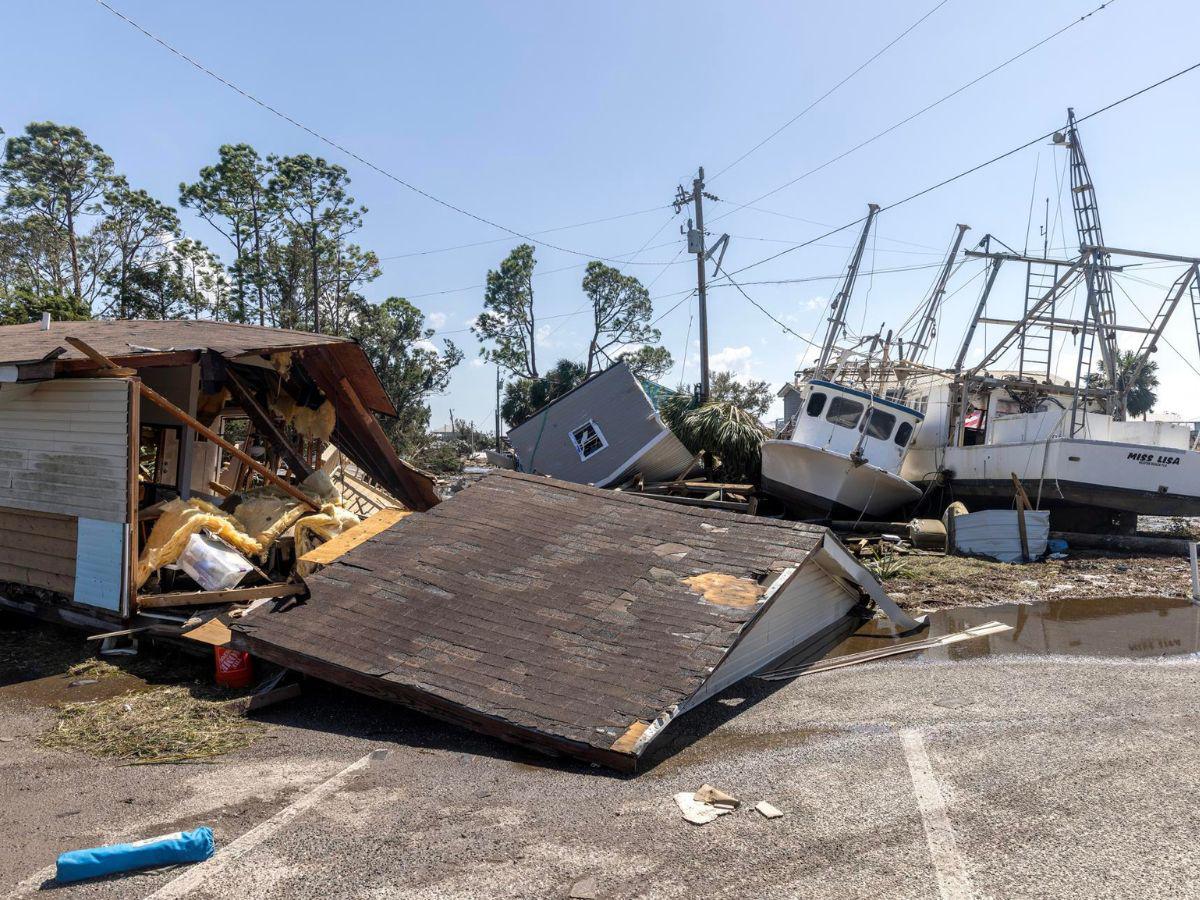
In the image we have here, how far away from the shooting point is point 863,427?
19.2 metres

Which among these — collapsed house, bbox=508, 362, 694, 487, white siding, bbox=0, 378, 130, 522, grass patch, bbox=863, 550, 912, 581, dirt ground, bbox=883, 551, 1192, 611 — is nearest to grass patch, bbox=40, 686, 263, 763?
white siding, bbox=0, 378, 130, 522

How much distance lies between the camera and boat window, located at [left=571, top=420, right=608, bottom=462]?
2161 centimetres

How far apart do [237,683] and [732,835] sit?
16.5 feet

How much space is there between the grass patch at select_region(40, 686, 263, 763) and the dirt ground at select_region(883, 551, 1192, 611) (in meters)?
8.90

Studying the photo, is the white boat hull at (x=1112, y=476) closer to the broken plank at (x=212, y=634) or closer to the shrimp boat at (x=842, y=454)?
the shrimp boat at (x=842, y=454)

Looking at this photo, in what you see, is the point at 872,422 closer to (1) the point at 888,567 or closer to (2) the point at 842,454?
(2) the point at 842,454

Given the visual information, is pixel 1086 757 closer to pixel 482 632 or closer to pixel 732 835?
pixel 732 835

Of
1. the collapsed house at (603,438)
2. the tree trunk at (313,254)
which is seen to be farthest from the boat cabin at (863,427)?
the tree trunk at (313,254)

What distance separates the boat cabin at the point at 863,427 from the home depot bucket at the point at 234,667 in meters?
A: 14.4

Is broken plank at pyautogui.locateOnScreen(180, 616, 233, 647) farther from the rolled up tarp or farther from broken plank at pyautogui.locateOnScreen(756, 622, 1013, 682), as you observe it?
broken plank at pyautogui.locateOnScreen(756, 622, 1013, 682)

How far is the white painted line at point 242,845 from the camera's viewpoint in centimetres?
402

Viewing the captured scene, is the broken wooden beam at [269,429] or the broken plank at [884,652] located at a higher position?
the broken wooden beam at [269,429]

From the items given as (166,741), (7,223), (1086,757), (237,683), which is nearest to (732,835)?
(1086,757)

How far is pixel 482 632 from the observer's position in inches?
273
